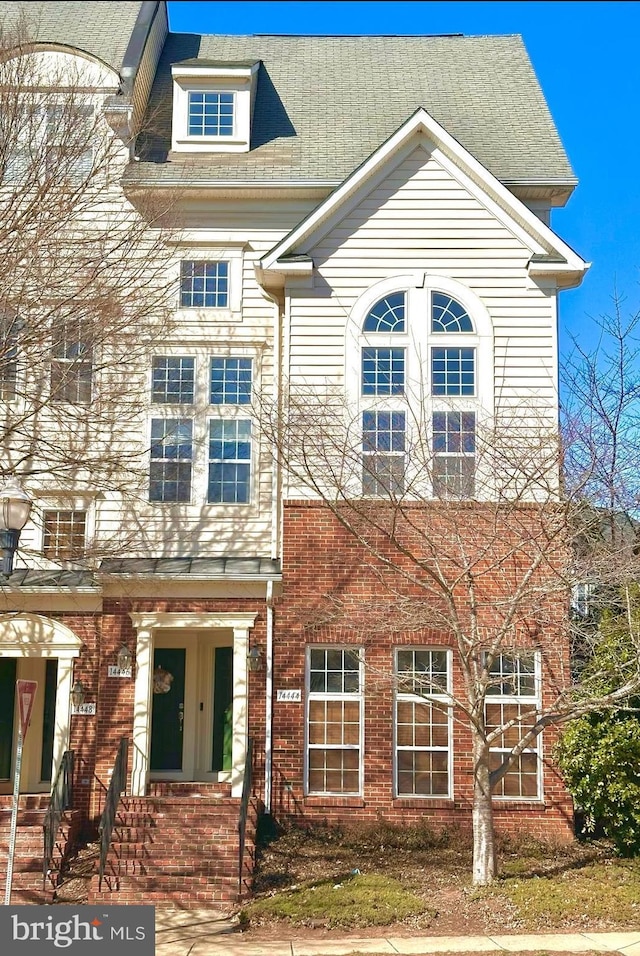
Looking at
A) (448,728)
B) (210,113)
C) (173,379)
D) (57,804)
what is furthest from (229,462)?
(210,113)

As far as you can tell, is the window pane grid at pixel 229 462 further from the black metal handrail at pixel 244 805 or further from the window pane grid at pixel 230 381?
the black metal handrail at pixel 244 805

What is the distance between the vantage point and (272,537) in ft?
55.4

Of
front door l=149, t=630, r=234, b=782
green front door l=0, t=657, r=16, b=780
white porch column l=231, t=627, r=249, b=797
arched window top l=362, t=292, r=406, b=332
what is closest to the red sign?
white porch column l=231, t=627, r=249, b=797

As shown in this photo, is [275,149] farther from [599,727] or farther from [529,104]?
[599,727]

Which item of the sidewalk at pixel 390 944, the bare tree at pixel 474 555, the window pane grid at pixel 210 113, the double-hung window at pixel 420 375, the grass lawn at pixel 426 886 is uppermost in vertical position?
the window pane grid at pixel 210 113

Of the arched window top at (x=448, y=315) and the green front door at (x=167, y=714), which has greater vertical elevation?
the arched window top at (x=448, y=315)

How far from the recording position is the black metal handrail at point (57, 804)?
44.5ft

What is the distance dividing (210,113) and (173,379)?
5.58 meters

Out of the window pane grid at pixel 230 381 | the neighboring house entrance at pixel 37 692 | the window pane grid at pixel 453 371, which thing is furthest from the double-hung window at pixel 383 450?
the neighboring house entrance at pixel 37 692

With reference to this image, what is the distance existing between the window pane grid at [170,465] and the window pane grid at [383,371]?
3282 mm

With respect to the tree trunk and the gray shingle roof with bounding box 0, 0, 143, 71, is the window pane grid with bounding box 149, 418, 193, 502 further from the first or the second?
the gray shingle roof with bounding box 0, 0, 143, 71

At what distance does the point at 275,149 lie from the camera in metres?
19.0

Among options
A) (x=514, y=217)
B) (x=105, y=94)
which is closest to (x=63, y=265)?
(x=105, y=94)

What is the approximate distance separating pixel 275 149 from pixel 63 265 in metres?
6.24
